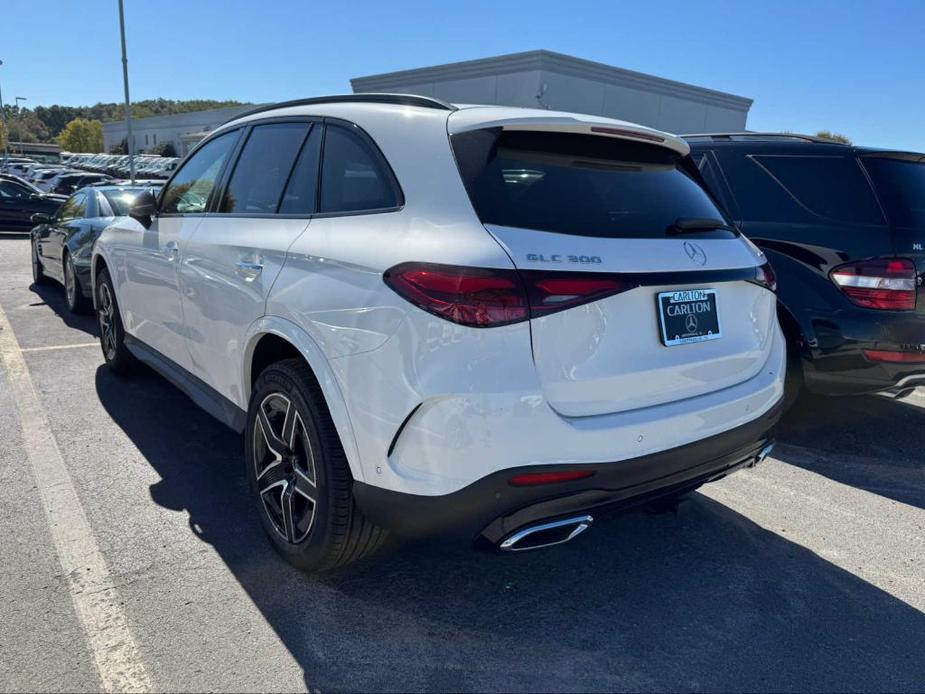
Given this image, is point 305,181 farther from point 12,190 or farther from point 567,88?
point 567,88

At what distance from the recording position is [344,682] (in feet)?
7.42

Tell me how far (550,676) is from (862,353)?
2.88m

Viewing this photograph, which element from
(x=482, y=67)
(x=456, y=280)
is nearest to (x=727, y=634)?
(x=456, y=280)

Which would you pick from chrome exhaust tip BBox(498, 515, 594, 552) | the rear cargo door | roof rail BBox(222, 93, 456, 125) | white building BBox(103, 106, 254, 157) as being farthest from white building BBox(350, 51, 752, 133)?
white building BBox(103, 106, 254, 157)

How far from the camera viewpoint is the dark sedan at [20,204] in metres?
16.6

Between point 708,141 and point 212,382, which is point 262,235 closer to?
point 212,382

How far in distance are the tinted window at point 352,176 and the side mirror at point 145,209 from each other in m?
1.94

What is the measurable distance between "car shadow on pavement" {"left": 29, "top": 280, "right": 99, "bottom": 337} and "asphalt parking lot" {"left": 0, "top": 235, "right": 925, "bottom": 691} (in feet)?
11.1

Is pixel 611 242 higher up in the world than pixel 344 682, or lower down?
higher up

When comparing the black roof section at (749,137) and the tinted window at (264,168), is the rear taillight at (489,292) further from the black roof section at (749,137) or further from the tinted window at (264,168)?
the black roof section at (749,137)

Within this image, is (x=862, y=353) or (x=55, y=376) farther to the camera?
(x=55, y=376)

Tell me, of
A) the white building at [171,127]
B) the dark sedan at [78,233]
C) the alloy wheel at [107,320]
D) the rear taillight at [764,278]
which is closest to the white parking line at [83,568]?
the alloy wheel at [107,320]

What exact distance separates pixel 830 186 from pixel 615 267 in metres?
2.89

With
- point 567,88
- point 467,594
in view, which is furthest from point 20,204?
point 467,594
